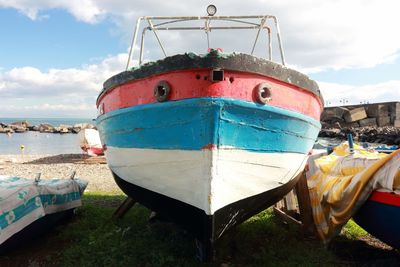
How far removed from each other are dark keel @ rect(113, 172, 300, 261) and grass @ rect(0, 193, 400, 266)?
2.20 ft

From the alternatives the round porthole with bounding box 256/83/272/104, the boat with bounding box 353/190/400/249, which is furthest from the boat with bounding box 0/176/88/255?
the boat with bounding box 353/190/400/249

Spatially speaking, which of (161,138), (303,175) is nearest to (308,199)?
(303,175)

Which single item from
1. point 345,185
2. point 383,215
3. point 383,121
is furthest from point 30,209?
point 383,121

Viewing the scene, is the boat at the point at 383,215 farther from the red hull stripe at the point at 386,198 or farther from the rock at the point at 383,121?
the rock at the point at 383,121

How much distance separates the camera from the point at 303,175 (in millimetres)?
6109

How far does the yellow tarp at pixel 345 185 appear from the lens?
4.46 meters

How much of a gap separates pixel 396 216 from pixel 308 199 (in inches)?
73.6

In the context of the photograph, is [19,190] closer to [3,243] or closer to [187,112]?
[3,243]

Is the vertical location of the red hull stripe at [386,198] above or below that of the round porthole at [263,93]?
below

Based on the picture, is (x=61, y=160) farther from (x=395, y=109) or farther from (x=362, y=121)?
(x=395, y=109)

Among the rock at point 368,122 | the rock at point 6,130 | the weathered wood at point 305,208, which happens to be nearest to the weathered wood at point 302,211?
the weathered wood at point 305,208

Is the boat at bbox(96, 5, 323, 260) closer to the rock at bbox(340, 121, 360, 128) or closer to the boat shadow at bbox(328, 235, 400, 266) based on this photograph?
the boat shadow at bbox(328, 235, 400, 266)

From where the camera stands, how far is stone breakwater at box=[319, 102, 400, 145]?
28.4m

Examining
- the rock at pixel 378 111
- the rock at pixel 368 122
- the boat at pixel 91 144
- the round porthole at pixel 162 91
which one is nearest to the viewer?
the round porthole at pixel 162 91
